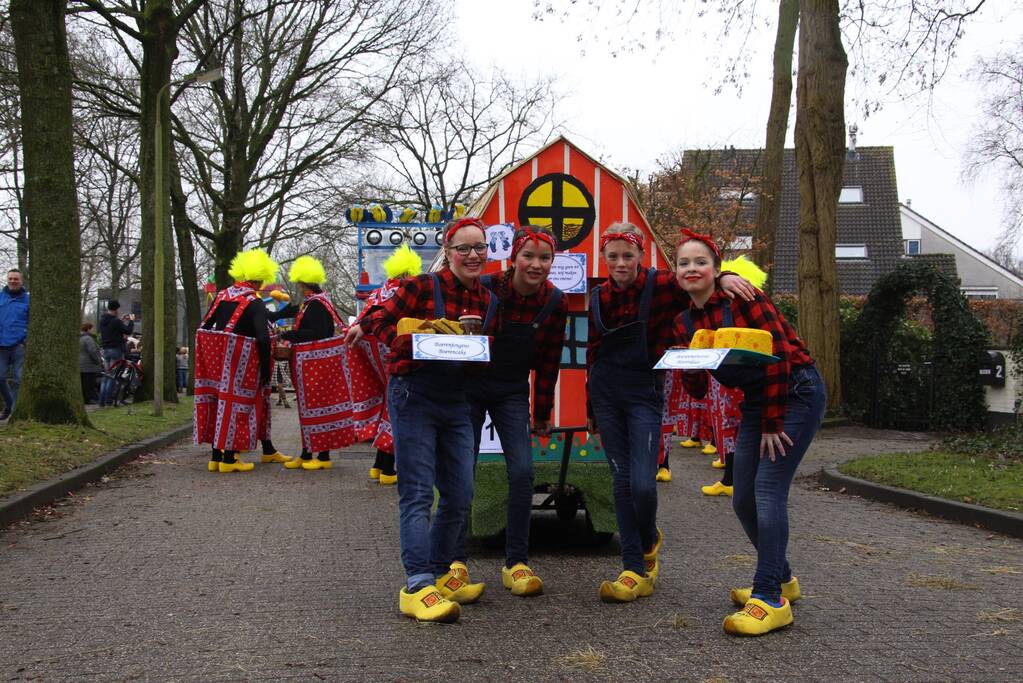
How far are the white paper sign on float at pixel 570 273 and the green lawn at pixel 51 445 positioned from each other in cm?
443

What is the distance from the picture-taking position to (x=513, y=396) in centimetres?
550

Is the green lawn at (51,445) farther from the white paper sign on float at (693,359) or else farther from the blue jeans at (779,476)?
the blue jeans at (779,476)

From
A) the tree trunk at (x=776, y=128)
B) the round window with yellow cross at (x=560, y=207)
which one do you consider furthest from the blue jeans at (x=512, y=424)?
the tree trunk at (x=776, y=128)

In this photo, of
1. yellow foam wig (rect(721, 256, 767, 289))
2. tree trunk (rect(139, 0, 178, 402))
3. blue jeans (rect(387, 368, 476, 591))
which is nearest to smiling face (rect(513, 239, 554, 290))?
blue jeans (rect(387, 368, 476, 591))

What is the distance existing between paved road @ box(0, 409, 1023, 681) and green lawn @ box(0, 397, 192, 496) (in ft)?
2.16

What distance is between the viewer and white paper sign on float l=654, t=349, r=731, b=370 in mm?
4410

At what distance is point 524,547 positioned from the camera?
18.4ft

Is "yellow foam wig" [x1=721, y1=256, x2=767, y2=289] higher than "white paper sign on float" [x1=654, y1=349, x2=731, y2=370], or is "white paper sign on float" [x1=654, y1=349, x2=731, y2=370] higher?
"yellow foam wig" [x1=721, y1=256, x2=767, y2=289]

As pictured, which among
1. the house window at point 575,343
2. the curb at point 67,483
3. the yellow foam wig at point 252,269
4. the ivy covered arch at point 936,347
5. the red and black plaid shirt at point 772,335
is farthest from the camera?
the ivy covered arch at point 936,347

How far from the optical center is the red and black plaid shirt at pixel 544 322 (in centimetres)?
545

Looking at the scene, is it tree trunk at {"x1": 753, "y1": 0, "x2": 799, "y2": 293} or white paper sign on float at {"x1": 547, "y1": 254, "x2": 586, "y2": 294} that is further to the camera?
tree trunk at {"x1": 753, "y1": 0, "x2": 799, "y2": 293}

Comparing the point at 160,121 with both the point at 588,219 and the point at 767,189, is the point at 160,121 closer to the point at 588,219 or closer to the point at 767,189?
the point at 767,189

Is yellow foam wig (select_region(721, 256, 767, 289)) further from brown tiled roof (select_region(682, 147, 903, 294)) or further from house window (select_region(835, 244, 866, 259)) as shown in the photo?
house window (select_region(835, 244, 866, 259))

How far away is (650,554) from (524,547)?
2.13ft
